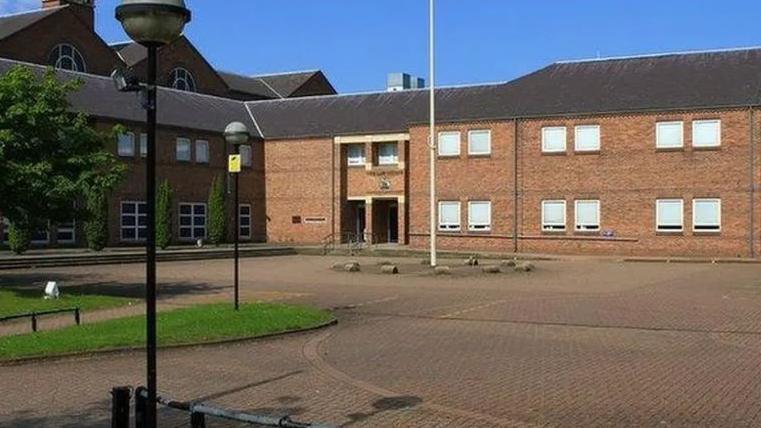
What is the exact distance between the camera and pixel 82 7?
194 feet

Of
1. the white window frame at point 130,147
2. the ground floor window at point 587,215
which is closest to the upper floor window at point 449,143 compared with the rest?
the ground floor window at point 587,215

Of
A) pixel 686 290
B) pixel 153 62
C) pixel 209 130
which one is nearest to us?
pixel 153 62

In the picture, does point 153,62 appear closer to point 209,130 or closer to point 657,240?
point 657,240

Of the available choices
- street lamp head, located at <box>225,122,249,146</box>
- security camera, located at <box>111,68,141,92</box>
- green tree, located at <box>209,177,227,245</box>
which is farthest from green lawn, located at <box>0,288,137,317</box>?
green tree, located at <box>209,177,227,245</box>

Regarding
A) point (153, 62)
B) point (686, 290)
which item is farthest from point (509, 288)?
point (153, 62)

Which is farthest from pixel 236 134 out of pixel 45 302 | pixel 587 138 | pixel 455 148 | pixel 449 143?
pixel 449 143

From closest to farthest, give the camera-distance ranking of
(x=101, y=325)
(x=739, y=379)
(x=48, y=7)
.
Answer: (x=739, y=379), (x=101, y=325), (x=48, y=7)

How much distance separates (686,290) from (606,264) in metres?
12.4

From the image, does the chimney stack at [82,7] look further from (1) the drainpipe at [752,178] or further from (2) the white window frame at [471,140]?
(1) the drainpipe at [752,178]

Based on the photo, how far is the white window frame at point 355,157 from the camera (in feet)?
169

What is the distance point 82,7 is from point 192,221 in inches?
802

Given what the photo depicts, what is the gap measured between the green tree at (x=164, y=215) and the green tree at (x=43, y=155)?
23.5 metres

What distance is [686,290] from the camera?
2167 cm

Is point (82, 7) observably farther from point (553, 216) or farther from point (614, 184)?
point (614, 184)
